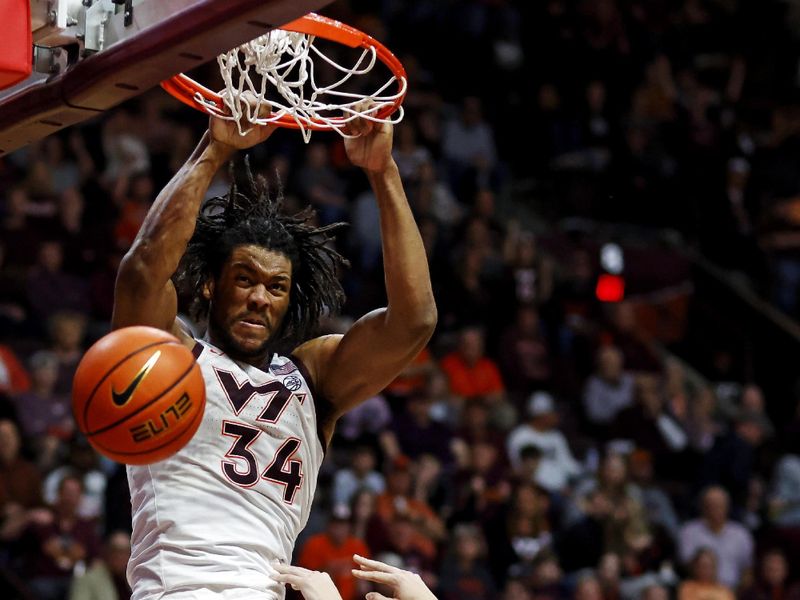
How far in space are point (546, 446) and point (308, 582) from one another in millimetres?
6747

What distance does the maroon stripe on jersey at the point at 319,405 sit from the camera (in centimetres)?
434

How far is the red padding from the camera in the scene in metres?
3.70

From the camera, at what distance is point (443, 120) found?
41.0 feet

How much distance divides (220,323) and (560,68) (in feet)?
32.0

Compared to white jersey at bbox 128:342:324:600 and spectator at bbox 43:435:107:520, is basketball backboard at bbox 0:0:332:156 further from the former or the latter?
spectator at bbox 43:435:107:520

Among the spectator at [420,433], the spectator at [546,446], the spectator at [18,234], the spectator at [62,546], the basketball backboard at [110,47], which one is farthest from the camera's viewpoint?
the spectator at [546,446]

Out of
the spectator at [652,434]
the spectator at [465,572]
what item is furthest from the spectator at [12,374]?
the spectator at [652,434]

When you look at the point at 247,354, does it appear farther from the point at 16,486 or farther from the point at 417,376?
the point at 417,376

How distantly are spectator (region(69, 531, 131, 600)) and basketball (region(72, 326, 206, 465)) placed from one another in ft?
13.9

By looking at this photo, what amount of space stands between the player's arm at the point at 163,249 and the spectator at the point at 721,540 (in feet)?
22.4

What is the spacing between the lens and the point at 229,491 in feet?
13.1

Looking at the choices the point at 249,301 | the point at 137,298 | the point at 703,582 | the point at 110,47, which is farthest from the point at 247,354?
the point at 703,582

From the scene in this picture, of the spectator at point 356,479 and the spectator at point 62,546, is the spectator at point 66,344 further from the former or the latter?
the spectator at point 356,479


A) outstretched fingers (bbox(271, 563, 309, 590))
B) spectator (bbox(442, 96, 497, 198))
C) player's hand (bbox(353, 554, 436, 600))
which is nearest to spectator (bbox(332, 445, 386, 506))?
spectator (bbox(442, 96, 497, 198))
